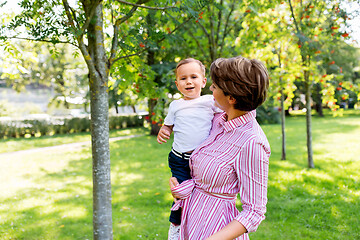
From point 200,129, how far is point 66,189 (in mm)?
6927

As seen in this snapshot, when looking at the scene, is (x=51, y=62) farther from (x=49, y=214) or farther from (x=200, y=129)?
(x=200, y=129)

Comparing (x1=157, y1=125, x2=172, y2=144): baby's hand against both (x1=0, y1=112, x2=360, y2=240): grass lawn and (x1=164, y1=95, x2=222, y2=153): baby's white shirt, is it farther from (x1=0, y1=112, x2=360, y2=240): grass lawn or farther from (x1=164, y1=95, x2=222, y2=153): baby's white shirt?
(x1=0, y1=112, x2=360, y2=240): grass lawn

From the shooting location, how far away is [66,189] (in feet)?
26.1

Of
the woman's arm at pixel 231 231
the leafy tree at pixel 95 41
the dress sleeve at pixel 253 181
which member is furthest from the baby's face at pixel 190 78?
the leafy tree at pixel 95 41

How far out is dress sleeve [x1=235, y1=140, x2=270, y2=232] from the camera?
59.1 inches

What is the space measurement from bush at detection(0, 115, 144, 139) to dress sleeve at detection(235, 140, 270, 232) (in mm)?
22064

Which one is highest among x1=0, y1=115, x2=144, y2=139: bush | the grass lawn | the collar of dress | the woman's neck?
the woman's neck

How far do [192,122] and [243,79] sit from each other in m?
0.60

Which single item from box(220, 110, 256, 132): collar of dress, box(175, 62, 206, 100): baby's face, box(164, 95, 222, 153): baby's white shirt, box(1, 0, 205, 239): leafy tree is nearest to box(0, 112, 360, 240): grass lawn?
box(1, 0, 205, 239): leafy tree

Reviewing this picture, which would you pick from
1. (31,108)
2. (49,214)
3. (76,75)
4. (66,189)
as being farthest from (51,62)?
(49,214)

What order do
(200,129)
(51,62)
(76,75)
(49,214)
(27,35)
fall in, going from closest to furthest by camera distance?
1. (200,129)
2. (27,35)
3. (49,214)
4. (51,62)
5. (76,75)

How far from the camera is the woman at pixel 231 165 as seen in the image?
4.96 ft

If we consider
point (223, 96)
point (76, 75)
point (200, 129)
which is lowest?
point (200, 129)

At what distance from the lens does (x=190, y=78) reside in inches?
79.5
